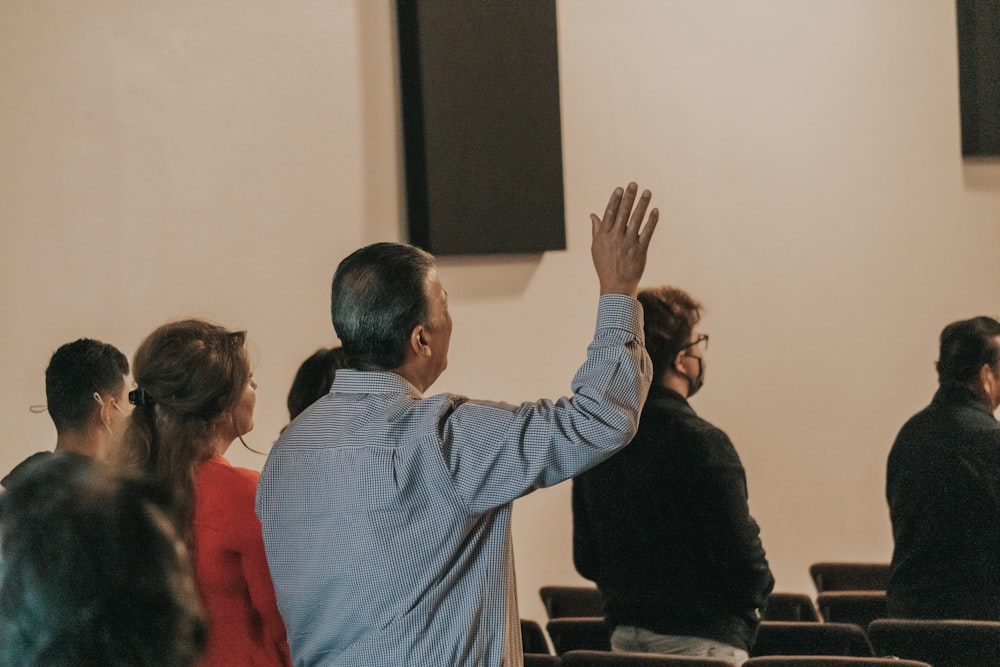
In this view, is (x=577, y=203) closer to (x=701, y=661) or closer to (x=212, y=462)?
(x=701, y=661)

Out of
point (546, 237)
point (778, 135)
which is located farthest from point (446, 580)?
point (778, 135)

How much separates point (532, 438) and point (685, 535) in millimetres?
1395

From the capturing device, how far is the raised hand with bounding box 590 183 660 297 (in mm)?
2113

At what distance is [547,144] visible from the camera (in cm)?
523

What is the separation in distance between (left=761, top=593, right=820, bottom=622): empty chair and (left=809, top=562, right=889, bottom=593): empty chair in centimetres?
45

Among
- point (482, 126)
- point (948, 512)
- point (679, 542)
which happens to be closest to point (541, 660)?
point (679, 542)

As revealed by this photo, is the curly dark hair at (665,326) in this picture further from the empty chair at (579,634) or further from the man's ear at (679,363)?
the empty chair at (579,634)

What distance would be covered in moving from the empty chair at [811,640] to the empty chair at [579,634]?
1.47 feet

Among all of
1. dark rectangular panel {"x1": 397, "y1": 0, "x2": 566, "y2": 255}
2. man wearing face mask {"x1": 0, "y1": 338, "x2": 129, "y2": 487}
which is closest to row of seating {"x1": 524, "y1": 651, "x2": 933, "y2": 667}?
man wearing face mask {"x1": 0, "y1": 338, "x2": 129, "y2": 487}

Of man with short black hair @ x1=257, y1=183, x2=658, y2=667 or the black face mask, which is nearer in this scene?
man with short black hair @ x1=257, y1=183, x2=658, y2=667

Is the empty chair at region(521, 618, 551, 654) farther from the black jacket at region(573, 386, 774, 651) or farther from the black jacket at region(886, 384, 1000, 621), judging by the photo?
the black jacket at region(886, 384, 1000, 621)

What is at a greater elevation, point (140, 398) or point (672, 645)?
point (140, 398)

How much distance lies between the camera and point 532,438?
6.46ft

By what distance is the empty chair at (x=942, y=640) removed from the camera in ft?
11.0
